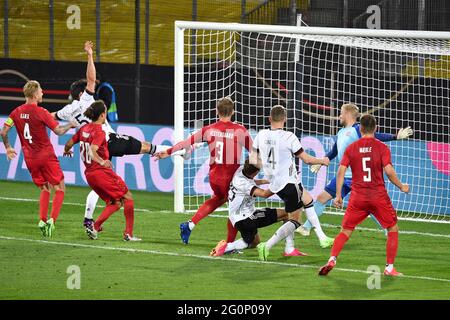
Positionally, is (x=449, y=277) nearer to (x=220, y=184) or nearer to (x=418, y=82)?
(x=220, y=184)

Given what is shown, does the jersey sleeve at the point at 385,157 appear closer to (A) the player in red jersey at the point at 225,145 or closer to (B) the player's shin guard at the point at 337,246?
(B) the player's shin guard at the point at 337,246

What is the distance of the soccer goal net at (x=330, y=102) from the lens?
17.1 metres

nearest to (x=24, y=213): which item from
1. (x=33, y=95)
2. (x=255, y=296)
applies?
(x=33, y=95)

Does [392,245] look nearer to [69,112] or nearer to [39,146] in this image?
→ [39,146]

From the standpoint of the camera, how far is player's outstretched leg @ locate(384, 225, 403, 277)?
11438mm

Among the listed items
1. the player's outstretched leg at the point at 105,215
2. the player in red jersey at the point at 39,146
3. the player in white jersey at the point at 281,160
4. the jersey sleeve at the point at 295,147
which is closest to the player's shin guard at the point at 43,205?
the player in red jersey at the point at 39,146

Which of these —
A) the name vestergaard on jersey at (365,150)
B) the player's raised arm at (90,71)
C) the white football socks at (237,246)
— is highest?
the player's raised arm at (90,71)

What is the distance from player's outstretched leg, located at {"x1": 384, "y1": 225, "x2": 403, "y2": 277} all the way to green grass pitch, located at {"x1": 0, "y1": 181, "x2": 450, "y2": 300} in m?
0.15

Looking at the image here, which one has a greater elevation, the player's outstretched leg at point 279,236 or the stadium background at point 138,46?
the stadium background at point 138,46

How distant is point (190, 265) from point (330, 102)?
26.2 feet

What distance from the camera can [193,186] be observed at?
18.6 meters

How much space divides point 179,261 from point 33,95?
3.34 metres

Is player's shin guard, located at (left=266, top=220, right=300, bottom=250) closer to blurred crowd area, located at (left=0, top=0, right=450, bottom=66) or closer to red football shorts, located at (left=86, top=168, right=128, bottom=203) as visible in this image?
red football shorts, located at (left=86, top=168, right=128, bottom=203)

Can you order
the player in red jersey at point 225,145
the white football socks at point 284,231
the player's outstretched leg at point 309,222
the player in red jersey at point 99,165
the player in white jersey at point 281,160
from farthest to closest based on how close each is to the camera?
the player's outstretched leg at point 309,222 → the player in red jersey at point 99,165 → the player in red jersey at point 225,145 → the player in white jersey at point 281,160 → the white football socks at point 284,231
